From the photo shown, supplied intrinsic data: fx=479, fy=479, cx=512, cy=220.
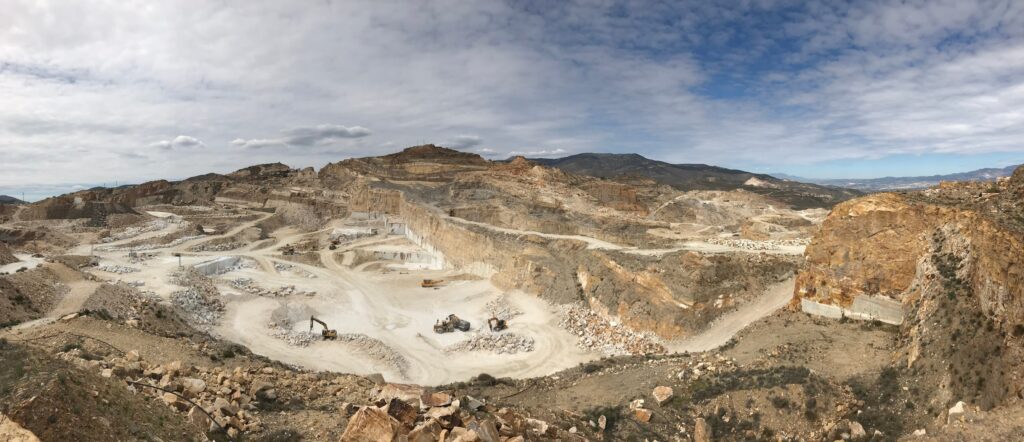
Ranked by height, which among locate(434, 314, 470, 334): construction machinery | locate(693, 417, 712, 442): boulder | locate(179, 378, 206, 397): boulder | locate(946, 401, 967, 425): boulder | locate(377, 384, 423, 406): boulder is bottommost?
locate(434, 314, 470, 334): construction machinery

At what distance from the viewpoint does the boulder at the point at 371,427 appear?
28.6 feet

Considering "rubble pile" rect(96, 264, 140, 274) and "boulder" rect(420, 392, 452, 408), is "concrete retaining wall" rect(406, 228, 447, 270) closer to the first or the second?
"rubble pile" rect(96, 264, 140, 274)

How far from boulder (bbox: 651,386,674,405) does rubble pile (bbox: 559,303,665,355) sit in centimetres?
842

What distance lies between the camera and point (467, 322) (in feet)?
98.3

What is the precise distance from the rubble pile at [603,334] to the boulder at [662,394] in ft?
27.6

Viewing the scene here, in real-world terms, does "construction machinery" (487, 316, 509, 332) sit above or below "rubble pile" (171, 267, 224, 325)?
below

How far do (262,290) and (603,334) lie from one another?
2457 centimetres

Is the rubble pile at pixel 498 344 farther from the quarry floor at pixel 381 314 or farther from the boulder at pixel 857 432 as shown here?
the boulder at pixel 857 432

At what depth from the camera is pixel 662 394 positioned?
595 inches

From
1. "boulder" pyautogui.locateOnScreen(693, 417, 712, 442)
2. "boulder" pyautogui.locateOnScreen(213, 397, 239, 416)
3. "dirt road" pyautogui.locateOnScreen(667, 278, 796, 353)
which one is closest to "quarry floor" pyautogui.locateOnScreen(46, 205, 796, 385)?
"dirt road" pyautogui.locateOnScreen(667, 278, 796, 353)

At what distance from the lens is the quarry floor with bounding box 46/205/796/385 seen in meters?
23.9

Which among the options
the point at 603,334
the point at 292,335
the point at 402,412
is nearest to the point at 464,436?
the point at 402,412

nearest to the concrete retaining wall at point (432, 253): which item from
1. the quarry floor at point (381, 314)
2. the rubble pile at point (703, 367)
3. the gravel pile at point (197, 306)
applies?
the quarry floor at point (381, 314)

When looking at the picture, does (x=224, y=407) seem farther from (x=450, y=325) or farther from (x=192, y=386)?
(x=450, y=325)
